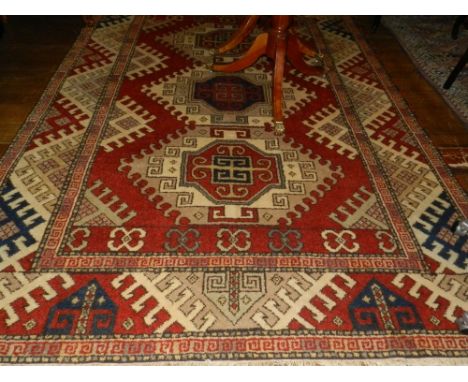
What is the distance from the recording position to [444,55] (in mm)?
3381

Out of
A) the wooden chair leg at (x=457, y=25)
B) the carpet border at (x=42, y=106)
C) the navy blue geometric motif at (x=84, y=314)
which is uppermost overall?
the wooden chair leg at (x=457, y=25)

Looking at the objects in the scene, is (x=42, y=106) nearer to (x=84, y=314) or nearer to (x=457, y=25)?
(x=84, y=314)

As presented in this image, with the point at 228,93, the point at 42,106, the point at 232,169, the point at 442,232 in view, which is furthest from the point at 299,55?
the point at 42,106

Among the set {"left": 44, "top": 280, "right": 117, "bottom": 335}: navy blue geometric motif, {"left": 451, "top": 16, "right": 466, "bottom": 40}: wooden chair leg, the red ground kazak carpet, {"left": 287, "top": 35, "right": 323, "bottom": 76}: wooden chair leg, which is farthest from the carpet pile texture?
{"left": 44, "top": 280, "right": 117, "bottom": 335}: navy blue geometric motif

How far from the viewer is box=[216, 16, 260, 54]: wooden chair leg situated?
2.94 metres

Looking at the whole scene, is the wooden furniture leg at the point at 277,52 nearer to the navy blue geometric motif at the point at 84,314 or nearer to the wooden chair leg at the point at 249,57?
the wooden chair leg at the point at 249,57

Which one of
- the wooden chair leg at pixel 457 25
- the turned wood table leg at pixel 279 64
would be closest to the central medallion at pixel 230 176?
the turned wood table leg at pixel 279 64

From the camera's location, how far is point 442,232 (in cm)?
191

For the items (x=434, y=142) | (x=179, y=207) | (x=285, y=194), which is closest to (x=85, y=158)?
(x=179, y=207)

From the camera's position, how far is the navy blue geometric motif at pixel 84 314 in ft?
4.87

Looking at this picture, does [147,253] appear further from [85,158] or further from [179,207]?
[85,158]

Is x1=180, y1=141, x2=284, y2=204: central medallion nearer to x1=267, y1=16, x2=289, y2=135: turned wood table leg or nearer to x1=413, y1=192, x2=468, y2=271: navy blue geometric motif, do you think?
x1=267, y1=16, x2=289, y2=135: turned wood table leg

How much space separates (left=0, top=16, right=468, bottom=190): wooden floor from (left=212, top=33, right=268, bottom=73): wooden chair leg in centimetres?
111

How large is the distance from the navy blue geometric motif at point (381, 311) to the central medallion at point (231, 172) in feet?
2.39
